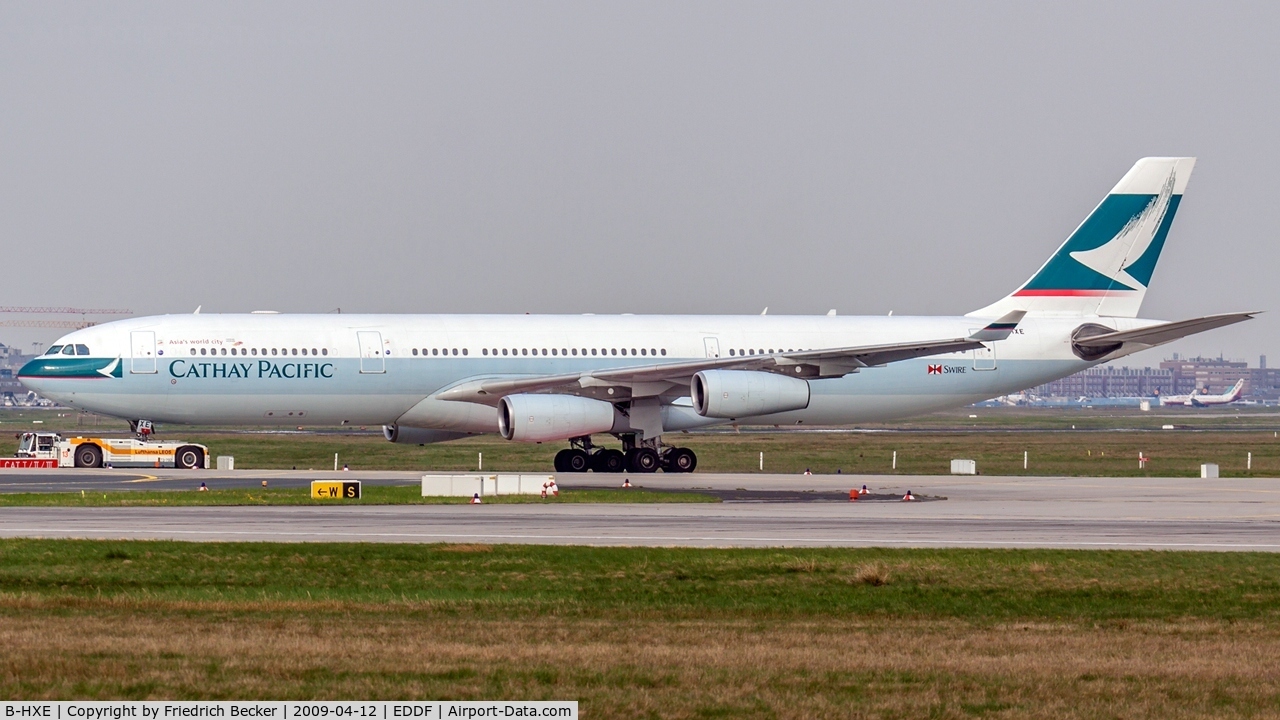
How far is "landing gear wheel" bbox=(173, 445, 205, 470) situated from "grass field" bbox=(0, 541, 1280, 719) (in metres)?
29.2

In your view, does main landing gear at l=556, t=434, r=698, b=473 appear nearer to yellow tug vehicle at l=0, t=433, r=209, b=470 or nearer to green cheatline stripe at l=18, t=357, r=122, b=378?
yellow tug vehicle at l=0, t=433, r=209, b=470

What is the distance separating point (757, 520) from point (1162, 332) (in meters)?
24.0

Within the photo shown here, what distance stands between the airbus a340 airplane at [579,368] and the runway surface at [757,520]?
3.90 metres

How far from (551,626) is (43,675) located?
17.0ft

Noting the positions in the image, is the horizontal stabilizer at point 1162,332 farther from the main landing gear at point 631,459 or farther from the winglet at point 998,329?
the main landing gear at point 631,459

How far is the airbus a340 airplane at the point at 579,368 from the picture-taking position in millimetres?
44250

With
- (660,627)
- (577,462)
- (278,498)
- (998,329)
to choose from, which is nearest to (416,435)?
(577,462)

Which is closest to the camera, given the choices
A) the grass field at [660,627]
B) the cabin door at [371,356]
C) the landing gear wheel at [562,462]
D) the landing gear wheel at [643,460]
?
the grass field at [660,627]

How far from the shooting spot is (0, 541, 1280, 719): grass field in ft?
38.8

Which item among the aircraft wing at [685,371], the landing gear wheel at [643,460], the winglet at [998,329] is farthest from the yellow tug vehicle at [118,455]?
the winglet at [998,329]

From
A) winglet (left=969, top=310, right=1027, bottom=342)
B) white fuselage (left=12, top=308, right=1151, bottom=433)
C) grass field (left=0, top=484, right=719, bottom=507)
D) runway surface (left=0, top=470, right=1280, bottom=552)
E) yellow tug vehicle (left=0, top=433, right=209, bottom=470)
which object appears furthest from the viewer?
yellow tug vehicle (left=0, top=433, right=209, bottom=470)

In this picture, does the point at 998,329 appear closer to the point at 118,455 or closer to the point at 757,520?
the point at 757,520

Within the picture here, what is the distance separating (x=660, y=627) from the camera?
1559cm

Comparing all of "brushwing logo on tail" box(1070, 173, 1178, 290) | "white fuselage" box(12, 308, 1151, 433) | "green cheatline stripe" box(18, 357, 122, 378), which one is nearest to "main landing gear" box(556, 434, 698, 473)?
"white fuselage" box(12, 308, 1151, 433)
